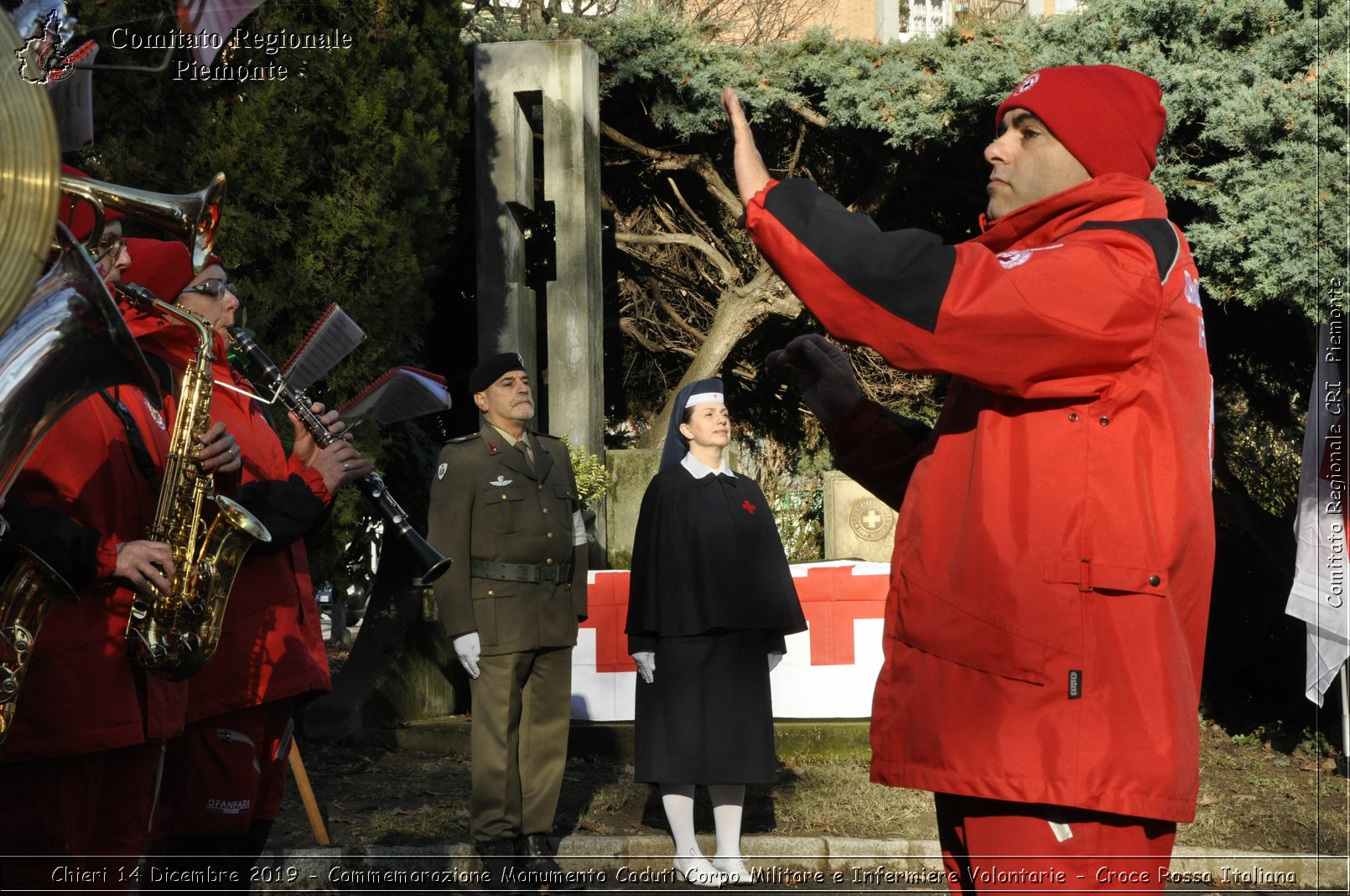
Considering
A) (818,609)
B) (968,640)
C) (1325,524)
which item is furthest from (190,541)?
(1325,524)

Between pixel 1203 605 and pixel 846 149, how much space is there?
353 inches

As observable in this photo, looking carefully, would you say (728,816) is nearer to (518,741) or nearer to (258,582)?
(518,741)

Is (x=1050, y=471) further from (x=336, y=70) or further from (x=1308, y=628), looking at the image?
(x=336, y=70)

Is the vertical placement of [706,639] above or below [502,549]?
below

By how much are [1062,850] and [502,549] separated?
14.4 ft

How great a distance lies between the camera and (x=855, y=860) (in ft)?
20.9

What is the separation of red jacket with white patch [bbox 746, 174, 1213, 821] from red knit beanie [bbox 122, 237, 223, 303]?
2407mm

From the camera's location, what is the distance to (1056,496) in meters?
2.30

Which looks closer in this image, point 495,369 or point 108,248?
point 108,248

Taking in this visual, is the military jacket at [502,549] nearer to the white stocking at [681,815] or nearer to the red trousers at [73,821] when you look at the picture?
the white stocking at [681,815]

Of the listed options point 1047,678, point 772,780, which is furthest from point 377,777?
point 1047,678

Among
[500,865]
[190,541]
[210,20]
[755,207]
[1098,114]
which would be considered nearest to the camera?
[755,207]

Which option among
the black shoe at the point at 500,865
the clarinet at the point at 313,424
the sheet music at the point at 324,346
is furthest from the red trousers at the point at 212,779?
the black shoe at the point at 500,865

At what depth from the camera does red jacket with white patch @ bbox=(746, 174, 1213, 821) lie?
7.40 feet
